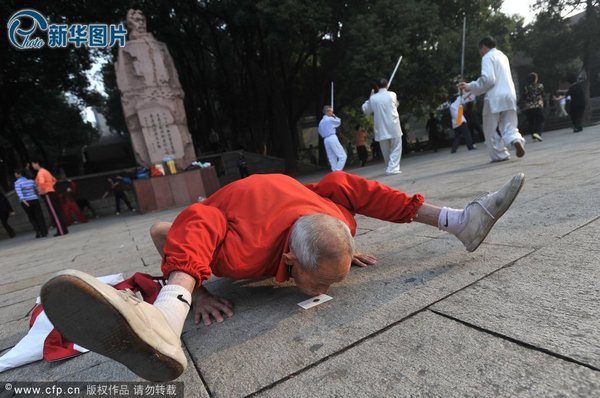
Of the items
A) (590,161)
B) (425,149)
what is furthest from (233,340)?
(425,149)

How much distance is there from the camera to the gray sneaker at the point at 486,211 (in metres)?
1.99

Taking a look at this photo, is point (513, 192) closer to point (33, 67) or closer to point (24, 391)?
point (24, 391)

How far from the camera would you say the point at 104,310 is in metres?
1.11

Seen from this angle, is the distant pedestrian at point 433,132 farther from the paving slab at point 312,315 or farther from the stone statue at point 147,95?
the paving slab at point 312,315

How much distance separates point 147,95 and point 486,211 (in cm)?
1118

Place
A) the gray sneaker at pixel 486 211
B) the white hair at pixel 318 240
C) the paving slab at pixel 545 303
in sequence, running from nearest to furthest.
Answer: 1. the paving slab at pixel 545 303
2. the white hair at pixel 318 240
3. the gray sneaker at pixel 486 211

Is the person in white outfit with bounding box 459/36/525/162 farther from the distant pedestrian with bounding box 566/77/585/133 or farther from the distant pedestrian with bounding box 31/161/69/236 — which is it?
the distant pedestrian with bounding box 31/161/69/236

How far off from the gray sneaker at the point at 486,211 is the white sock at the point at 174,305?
147cm

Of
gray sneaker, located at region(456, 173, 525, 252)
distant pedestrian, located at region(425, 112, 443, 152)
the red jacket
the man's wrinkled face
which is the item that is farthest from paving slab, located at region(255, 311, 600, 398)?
distant pedestrian, located at region(425, 112, 443, 152)

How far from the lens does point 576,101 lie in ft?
34.1

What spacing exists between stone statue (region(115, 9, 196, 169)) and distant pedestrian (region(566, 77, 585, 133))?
36.5 ft

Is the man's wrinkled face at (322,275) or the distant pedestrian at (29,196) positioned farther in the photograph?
the distant pedestrian at (29,196)

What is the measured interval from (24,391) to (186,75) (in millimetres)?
21314

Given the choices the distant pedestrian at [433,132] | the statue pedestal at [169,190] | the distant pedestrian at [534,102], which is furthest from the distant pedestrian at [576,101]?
the statue pedestal at [169,190]
